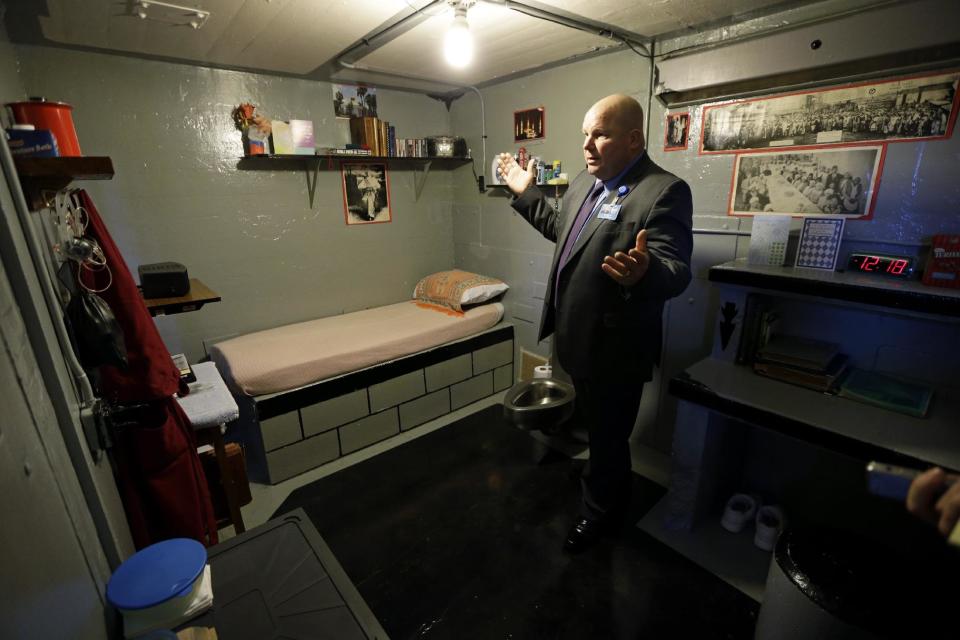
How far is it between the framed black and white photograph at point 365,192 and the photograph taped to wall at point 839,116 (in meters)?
2.17

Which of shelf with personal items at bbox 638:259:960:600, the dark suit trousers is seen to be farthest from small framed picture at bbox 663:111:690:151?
the dark suit trousers

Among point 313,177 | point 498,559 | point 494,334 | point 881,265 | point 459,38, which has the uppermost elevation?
point 459,38

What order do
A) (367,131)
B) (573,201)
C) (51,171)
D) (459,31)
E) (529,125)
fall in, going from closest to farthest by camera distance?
(51,171)
(459,31)
(573,201)
(529,125)
(367,131)

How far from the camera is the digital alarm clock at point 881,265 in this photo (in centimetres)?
161

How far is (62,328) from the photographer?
101 cm

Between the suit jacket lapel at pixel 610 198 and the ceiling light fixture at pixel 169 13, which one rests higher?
the ceiling light fixture at pixel 169 13

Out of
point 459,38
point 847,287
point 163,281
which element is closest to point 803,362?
point 847,287

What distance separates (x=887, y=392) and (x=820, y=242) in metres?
0.59

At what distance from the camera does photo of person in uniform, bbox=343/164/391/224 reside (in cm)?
319

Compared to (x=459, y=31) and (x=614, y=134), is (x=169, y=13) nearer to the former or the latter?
(x=459, y=31)

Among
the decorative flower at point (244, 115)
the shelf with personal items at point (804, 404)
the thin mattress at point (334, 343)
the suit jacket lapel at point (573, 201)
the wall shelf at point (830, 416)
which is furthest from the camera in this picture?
the decorative flower at point (244, 115)

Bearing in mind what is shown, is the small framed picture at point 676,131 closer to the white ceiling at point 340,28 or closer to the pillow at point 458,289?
the white ceiling at point 340,28

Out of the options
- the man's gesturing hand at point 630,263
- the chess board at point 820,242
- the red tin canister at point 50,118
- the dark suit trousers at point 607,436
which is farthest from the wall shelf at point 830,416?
the red tin canister at point 50,118

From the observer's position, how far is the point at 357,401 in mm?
2633
